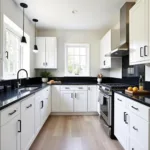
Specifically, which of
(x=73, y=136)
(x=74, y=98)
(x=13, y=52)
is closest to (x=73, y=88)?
(x=74, y=98)

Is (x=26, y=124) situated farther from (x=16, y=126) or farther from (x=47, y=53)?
(x=47, y=53)

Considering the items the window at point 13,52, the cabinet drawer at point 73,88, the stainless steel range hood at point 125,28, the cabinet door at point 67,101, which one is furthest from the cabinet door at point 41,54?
the stainless steel range hood at point 125,28

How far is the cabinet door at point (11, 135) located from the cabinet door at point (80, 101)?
2488 mm

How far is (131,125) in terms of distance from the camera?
1.86m

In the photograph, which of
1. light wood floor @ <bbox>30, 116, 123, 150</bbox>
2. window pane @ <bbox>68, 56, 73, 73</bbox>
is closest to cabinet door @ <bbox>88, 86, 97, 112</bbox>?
light wood floor @ <bbox>30, 116, 123, 150</bbox>

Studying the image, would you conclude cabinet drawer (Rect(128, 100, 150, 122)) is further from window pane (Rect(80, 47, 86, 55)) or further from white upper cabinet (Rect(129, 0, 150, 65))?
window pane (Rect(80, 47, 86, 55))

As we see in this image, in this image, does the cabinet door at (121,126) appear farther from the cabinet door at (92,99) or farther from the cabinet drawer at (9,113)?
the cabinet door at (92,99)

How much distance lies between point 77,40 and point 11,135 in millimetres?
3678

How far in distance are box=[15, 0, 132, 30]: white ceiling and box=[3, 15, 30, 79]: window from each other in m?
0.50

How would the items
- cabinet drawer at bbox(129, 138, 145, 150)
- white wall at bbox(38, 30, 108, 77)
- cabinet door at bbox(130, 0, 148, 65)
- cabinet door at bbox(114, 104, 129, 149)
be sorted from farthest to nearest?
white wall at bbox(38, 30, 108, 77), cabinet door at bbox(114, 104, 129, 149), cabinet door at bbox(130, 0, 148, 65), cabinet drawer at bbox(129, 138, 145, 150)

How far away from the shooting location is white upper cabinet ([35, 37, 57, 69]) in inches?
172

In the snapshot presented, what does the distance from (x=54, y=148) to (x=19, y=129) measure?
2.73ft

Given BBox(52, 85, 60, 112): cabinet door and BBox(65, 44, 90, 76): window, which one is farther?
BBox(65, 44, 90, 76): window

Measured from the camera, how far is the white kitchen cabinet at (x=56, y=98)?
4.08m
